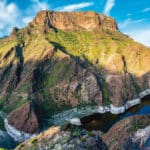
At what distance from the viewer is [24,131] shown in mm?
197125

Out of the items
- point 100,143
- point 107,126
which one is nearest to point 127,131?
point 100,143

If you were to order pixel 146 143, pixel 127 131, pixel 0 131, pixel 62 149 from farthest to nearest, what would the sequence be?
pixel 0 131 → pixel 127 131 → pixel 146 143 → pixel 62 149

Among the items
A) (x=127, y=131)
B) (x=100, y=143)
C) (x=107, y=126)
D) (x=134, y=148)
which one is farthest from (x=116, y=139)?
(x=107, y=126)

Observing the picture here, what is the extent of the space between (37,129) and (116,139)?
424ft

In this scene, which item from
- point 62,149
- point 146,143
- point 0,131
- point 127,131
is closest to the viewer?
point 62,149

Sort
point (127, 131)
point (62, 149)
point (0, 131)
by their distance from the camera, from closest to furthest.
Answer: point (62, 149), point (127, 131), point (0, 131)

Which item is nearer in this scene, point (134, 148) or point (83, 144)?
point (83, 144)

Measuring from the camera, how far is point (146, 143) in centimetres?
5884

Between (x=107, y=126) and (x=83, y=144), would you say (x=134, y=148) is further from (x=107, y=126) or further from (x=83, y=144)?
(x=107, y=126)

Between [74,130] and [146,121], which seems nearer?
[74,130]

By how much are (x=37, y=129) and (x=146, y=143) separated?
145 metres

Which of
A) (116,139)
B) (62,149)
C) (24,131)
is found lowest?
(24,131)

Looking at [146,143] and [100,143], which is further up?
[100,143]

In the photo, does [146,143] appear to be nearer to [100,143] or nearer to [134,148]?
[134,148]
